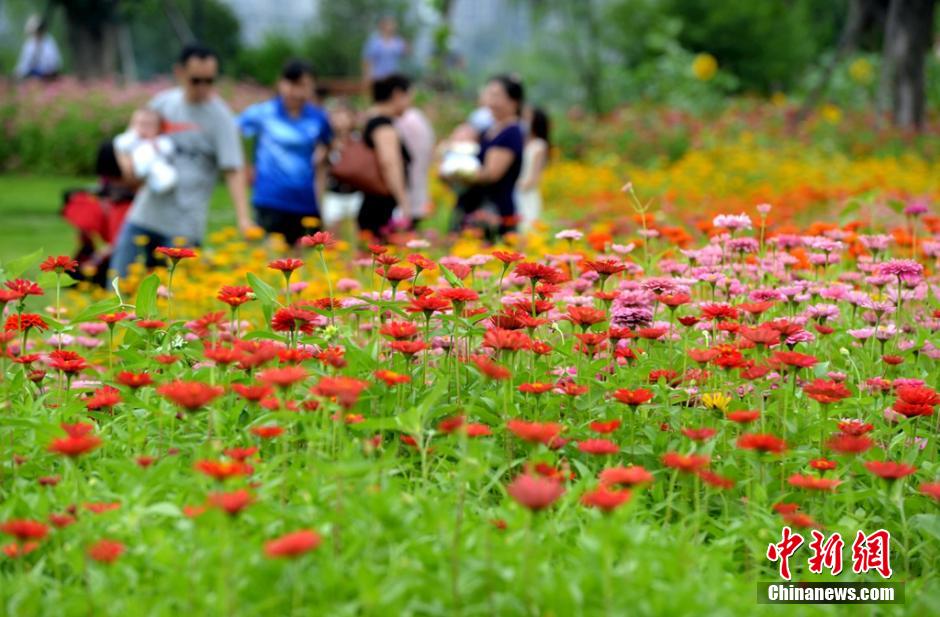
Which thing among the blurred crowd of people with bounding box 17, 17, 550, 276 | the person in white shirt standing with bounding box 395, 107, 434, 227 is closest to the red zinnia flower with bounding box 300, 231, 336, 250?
the blurred crowd of people with bounding box 17, 17, 550, 276

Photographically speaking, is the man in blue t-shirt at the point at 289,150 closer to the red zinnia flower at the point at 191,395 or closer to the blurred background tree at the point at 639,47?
the red zinnia flower at the point at 191,395

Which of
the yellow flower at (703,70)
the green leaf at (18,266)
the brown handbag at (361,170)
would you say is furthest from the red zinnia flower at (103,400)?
the yellow flower at (703,70)

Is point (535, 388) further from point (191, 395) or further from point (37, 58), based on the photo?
point (37, 58)

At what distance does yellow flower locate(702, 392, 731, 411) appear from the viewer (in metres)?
2.54

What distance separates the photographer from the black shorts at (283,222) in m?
Result: 7.36

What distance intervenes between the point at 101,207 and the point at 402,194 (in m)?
1.81

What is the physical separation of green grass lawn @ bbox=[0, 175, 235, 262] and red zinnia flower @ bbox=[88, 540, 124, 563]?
672 centimetres

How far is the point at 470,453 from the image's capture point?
7.04 ft

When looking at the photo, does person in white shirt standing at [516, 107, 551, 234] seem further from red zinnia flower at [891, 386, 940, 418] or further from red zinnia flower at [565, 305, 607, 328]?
red zinnia flower at [891, 386, 940, 418]

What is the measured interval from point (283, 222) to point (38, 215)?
5.86 meters

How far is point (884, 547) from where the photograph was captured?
7.72ft

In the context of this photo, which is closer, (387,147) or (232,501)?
(232,501)

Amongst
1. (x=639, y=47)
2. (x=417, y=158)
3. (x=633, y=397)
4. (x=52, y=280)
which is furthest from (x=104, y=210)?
(x=639, y=47)

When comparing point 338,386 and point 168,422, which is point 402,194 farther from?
point 338,386
